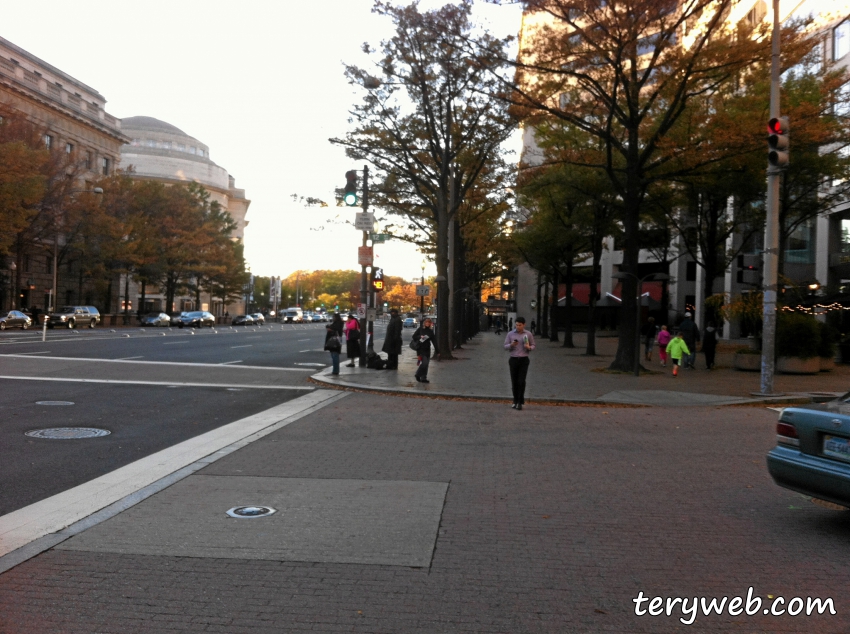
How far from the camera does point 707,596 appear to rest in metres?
4.79

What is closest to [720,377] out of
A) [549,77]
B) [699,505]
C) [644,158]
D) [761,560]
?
[644,158]

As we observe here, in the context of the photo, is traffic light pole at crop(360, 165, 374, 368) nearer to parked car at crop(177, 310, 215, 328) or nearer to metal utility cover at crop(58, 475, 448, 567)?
metal utility cover at crop(58, 475, 448, 567)

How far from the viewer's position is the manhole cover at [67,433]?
10.1 metres

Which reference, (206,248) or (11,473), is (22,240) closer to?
(206,248)

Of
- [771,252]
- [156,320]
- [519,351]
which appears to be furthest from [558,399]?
[156,320]

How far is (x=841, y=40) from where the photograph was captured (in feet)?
119

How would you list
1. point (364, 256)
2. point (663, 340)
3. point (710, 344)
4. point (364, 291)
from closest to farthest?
point (364, 256) → point (364, 291) → point (710, 344) → point (663, 340)

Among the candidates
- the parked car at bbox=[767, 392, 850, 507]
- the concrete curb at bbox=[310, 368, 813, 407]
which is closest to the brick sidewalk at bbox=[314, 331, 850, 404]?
the concrete curb at bbox=[310, 368, 813, 407]

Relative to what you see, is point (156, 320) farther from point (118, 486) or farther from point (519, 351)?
point (118, 486)

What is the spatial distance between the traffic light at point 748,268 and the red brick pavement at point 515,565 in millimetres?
7926

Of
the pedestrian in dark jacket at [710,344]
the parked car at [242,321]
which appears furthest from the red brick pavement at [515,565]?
the parked car at [242,321]

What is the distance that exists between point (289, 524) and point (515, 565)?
1.90 m

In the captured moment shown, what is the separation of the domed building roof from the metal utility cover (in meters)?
121

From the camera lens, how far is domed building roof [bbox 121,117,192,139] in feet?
390
